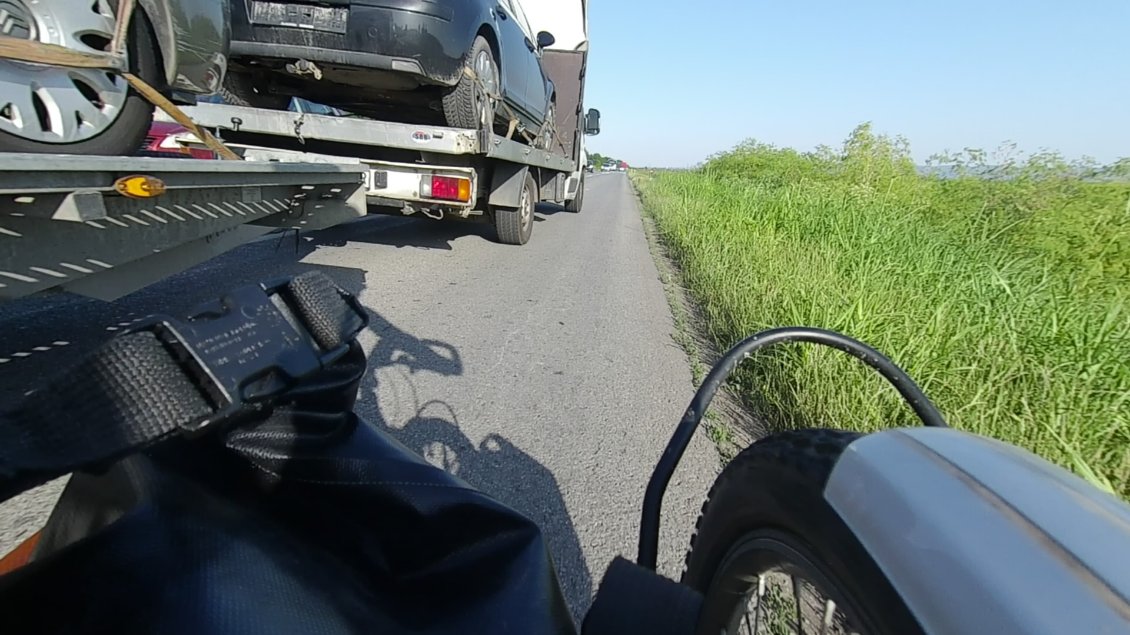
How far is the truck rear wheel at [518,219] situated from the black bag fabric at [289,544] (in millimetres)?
5665

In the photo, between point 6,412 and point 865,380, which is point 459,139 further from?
point 6,412

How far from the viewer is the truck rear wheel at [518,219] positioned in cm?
666

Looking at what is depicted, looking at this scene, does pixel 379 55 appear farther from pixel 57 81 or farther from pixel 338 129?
pixel 57 81

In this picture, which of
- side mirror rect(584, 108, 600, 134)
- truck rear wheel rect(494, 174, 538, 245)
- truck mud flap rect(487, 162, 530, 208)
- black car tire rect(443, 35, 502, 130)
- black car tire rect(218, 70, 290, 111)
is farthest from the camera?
side mirror rect(584, 108, 600, 134)

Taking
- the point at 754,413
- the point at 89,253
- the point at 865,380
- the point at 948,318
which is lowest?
the point at 754,413

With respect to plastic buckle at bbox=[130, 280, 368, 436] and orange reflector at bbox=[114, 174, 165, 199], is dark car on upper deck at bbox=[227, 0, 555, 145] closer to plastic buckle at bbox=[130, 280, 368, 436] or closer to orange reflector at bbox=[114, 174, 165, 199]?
orange reflector at bbox=[114, 174, 165, 199]

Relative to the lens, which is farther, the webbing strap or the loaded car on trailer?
the loaded car on trailer

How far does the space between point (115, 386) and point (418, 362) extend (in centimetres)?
259

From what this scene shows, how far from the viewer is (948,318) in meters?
3.12

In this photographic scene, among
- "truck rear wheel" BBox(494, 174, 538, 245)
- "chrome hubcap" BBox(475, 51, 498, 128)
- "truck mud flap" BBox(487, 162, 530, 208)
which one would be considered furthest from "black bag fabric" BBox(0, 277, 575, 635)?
"truck rear wheel" BBox(494, 174, 538, 245)

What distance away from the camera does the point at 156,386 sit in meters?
0.58

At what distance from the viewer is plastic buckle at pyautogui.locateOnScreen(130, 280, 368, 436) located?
0.61 m

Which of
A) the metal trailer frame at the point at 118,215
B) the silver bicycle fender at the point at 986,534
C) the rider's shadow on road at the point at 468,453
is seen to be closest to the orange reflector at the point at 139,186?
the metal trailer frame at the point at 118,215

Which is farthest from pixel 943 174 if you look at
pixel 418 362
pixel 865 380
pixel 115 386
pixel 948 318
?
pixel 115 386
